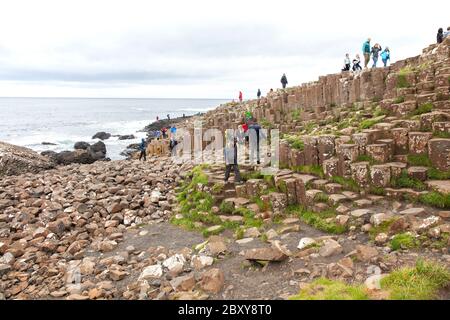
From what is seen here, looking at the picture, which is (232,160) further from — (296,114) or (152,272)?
(296,114)

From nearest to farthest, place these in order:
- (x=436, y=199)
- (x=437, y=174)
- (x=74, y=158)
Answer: (x=436, y=199), (x=437, y=174), (x=74, y=158)

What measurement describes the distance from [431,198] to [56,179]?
17.1 metres

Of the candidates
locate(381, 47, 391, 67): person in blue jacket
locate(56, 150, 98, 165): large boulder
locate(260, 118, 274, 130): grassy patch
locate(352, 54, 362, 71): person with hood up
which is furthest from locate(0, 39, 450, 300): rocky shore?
locate(56, 150, 98, 165): large boulder

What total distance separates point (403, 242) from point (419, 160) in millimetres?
3612

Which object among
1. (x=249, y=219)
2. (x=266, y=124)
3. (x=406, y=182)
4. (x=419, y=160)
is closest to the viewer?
(x=406, y=182)

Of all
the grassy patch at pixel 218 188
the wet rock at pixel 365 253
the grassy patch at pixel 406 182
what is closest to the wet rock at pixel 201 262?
the wet rock at pixel 365 253

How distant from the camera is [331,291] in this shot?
539 centimetres

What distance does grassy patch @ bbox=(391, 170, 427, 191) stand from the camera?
29.2 ft

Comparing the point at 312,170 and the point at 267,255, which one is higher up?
the point at 312,170

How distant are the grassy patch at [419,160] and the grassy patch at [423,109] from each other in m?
2.75

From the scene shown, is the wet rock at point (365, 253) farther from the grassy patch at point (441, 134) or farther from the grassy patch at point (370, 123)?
the grassy patch at point (370, 123)

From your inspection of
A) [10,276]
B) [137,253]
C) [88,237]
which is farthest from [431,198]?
[10,276]

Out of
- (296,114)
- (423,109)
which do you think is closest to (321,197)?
(423,109)
